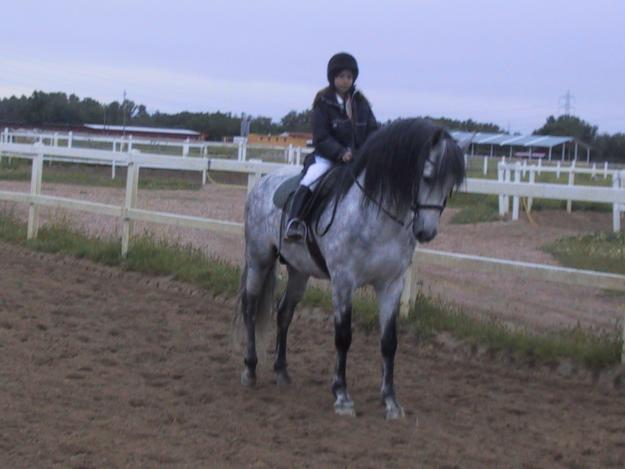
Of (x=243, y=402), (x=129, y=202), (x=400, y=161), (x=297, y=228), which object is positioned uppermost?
(x=400, y=161)

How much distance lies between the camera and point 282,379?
7105mm

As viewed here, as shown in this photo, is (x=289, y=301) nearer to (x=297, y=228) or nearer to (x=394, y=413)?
(x=297, y=228)

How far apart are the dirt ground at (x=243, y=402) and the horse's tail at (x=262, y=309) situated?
0.22 metres

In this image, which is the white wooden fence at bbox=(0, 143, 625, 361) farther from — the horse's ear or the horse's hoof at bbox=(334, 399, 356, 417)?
the horse's hoof at bbox=(334, 399, 356, 417)

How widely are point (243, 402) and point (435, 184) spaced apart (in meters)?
1.93

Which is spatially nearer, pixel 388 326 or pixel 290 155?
pixel 388 326

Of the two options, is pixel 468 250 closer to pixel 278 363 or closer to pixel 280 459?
pixel 278 363

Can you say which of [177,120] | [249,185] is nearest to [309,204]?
[249,185]

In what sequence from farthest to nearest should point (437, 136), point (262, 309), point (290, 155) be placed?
1. point (290, 155)
2. point (262, 309)
3. point (437, 136)

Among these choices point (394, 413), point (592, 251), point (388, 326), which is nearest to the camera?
point (394, 413)

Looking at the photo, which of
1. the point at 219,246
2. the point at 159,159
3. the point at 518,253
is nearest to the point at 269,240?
the point at 159,159

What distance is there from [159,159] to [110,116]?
63278mm

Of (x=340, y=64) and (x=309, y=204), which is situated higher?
(x=340, y=64)

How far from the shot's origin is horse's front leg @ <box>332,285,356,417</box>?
20.5 feet
